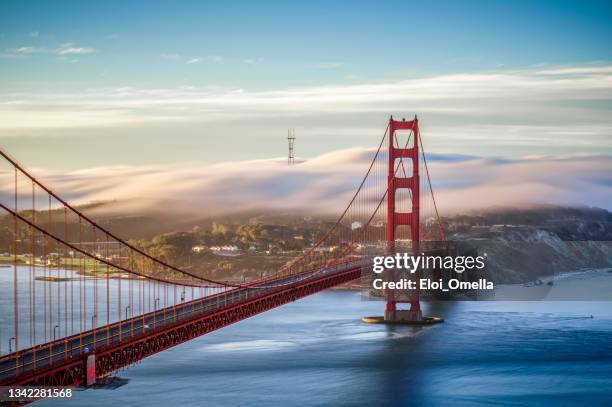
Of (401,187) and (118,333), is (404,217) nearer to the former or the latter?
(401,187)

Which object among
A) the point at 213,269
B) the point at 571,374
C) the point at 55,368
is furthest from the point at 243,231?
the point at 55,368

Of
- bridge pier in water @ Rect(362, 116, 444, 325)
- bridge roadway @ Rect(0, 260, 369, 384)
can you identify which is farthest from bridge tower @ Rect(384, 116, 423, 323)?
bridge roadway @ Rect(0, 260, 369, 384)

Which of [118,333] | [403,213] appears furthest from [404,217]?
[118,333]

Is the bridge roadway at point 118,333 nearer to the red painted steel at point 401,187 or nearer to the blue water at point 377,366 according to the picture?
the blue water at point 377,366

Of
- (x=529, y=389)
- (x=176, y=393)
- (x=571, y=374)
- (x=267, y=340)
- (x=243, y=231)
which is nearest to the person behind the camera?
(x=176, y=393)

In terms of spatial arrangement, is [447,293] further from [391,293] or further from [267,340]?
[267,340]

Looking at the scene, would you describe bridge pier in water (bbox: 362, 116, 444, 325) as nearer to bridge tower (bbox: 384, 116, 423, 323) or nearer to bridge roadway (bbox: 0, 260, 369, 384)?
bridge tower (bbox: 384, 116, 423, 323)
